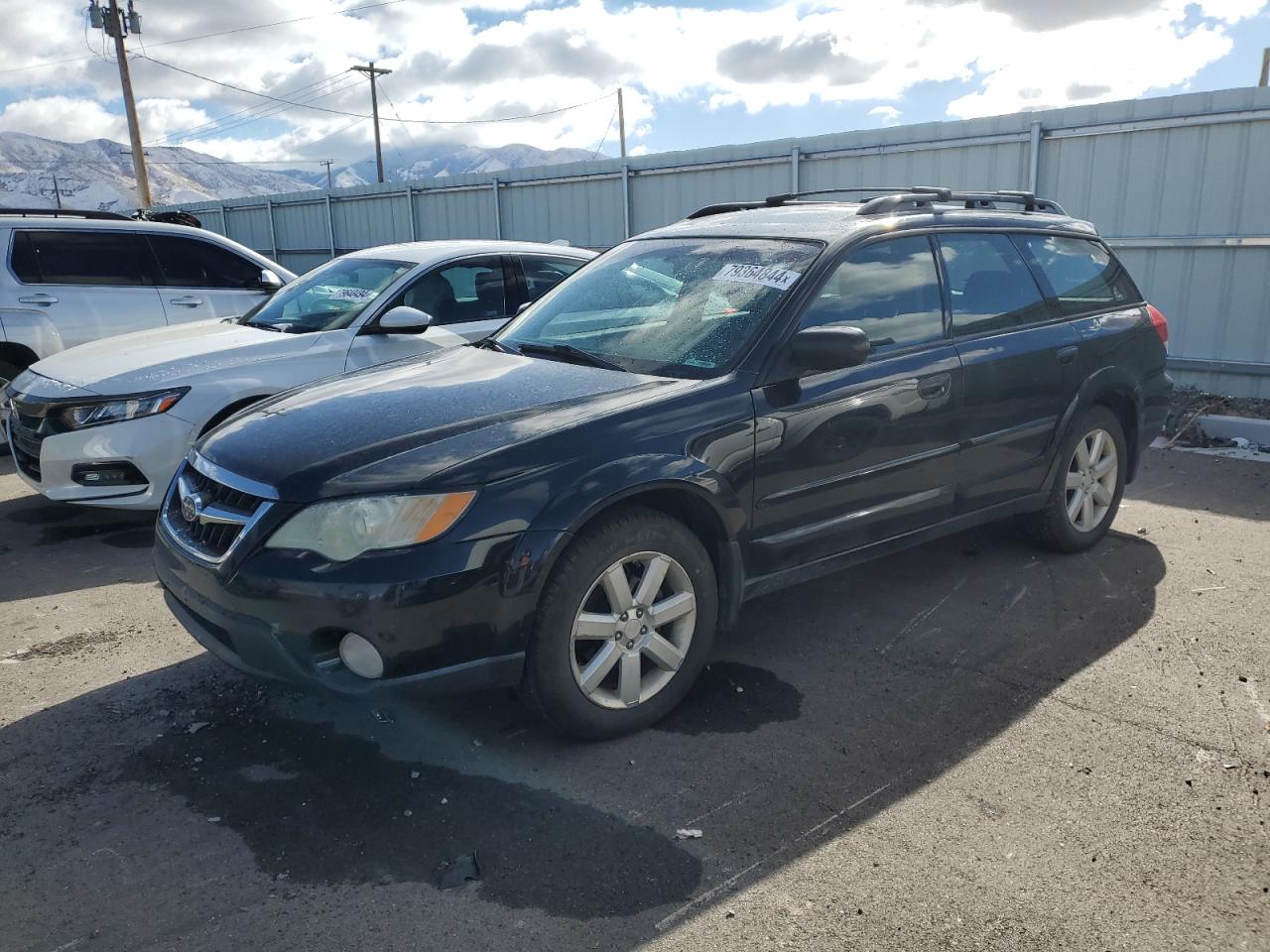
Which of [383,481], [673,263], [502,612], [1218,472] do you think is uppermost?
[673,263]

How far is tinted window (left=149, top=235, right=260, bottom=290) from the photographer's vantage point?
809cm

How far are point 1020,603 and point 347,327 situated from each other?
4042mm

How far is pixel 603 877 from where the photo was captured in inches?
102

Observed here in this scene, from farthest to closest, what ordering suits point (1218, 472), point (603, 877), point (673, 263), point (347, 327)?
point (1218, 472)
point (347, 327)
point (673, 263)
point (603, 877)

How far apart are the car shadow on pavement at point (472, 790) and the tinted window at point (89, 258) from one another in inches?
207

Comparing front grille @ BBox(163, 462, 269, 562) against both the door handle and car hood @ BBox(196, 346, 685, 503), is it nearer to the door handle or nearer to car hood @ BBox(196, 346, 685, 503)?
car hood @ BBox(196, 346, 685, 503)

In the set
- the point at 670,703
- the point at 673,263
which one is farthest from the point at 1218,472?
the point at 670,703

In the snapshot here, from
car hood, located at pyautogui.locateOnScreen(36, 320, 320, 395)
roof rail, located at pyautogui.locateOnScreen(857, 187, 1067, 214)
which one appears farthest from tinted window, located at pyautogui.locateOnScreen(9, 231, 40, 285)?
roof rail, located at pyautogui.locateOnScreen(857, 187, 1067, 214)

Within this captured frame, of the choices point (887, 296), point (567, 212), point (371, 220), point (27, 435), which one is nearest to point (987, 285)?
point (887, 296)

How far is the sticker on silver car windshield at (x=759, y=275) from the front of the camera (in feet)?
12.2

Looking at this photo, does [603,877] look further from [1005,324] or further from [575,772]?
[1005,324]

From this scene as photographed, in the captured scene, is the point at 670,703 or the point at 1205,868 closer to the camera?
the point at 1205,868

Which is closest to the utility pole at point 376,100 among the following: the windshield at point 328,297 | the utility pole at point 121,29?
the utility pole at point 121,29

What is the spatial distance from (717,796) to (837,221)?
7.81 feet
